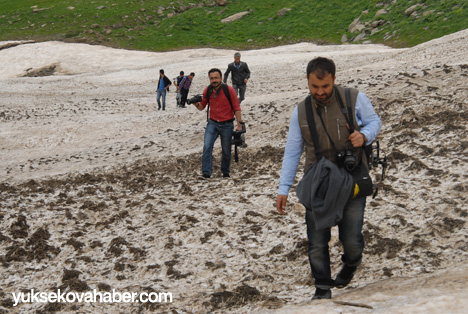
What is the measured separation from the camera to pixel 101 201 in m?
11.6

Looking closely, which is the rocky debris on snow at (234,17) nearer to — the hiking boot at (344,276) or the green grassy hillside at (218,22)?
the green grassy hillside at (218,22)

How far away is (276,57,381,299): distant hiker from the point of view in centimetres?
509

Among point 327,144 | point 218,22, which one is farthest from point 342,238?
point 218,22

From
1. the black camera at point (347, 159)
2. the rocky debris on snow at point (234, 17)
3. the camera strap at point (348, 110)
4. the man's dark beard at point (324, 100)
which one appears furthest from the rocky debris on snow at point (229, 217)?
the rocky debris on snow at point (234, 17)

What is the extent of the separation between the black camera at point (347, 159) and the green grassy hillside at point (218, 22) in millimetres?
39089

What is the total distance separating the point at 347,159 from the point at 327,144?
0.27m

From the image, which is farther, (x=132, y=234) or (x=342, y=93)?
(x=132, y=234)

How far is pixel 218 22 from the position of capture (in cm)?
6078

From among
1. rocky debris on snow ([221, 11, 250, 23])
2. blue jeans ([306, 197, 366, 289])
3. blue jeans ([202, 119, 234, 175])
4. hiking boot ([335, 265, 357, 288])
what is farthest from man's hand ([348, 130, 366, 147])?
rocky debris on snow ([221, 11, 250, 23])

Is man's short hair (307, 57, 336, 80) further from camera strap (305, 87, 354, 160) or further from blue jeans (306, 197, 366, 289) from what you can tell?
blue jeans (306, 197, 366, 289)

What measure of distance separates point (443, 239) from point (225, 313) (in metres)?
3.52

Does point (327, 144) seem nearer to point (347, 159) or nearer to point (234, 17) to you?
point (347, 159)

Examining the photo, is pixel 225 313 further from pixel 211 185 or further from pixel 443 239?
pixel 211 185

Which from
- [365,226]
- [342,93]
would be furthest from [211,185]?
[342,93]
